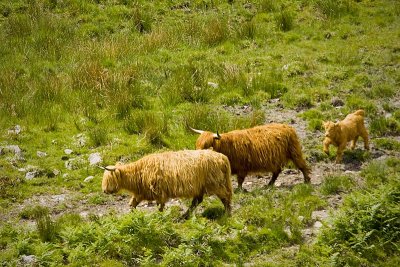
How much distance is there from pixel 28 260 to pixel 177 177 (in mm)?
2084

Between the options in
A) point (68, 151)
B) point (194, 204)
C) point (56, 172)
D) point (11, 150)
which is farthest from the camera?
point (68, 151)

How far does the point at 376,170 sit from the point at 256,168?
168 centimetres

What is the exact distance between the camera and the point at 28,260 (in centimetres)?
729

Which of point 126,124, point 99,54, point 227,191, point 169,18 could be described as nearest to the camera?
point 227,191

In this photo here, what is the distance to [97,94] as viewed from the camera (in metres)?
12.5

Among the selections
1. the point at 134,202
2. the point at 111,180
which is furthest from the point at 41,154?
the point at 134,202

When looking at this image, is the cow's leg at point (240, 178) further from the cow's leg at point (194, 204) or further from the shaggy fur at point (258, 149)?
the cow's leg at point (194, 204)

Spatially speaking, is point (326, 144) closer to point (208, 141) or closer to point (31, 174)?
point (208, 141)

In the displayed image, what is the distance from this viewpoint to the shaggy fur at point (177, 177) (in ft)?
27.4

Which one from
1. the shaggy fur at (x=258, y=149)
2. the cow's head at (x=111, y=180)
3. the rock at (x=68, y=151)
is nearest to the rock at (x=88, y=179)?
the rock at (x=68, y=151)

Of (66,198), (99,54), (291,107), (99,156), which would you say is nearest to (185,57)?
(99,54)

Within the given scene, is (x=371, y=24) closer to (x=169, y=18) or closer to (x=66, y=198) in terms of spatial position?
(x=169, y=18)

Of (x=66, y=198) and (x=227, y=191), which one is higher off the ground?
(x=227, y=191)

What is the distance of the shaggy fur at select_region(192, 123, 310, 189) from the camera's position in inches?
376
